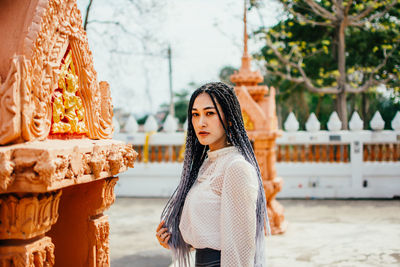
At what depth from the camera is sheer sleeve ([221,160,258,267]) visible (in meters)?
1.80

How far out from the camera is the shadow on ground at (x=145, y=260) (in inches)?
169

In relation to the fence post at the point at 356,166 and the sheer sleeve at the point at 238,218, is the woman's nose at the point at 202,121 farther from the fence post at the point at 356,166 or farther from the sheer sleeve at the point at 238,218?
the fence post at the point at 356,166

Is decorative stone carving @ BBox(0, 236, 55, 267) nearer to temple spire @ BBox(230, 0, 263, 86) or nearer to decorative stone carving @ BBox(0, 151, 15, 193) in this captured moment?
decorative stone carving @ BBox(0, 151, 15, 193)

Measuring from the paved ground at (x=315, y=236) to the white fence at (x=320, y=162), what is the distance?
1.15 feet

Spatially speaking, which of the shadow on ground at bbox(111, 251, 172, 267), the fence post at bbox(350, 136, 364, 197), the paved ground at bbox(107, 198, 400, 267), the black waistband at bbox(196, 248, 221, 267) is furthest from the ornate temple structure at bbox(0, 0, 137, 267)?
the fence post at bbox(350, 136, 364, 197)

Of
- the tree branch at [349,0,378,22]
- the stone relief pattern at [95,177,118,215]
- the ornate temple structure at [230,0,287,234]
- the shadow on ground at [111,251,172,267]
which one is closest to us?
the stone relief pattern at [95,177,118,215]

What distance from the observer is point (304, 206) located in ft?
23.8

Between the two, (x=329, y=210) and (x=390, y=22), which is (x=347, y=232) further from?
(x=390, y=22)

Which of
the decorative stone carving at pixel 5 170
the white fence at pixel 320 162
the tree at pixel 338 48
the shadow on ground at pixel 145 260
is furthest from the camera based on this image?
the tree at pixel 338 48

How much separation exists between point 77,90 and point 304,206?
237 inches

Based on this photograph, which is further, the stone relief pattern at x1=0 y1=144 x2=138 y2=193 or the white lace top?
the white lace top

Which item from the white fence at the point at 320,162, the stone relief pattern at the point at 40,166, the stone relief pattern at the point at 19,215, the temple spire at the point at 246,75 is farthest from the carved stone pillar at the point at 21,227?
the white fence at the point at 320,162

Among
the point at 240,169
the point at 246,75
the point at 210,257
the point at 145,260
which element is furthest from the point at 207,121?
the point at 246,75

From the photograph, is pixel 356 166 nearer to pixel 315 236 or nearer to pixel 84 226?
pixel 315 236
